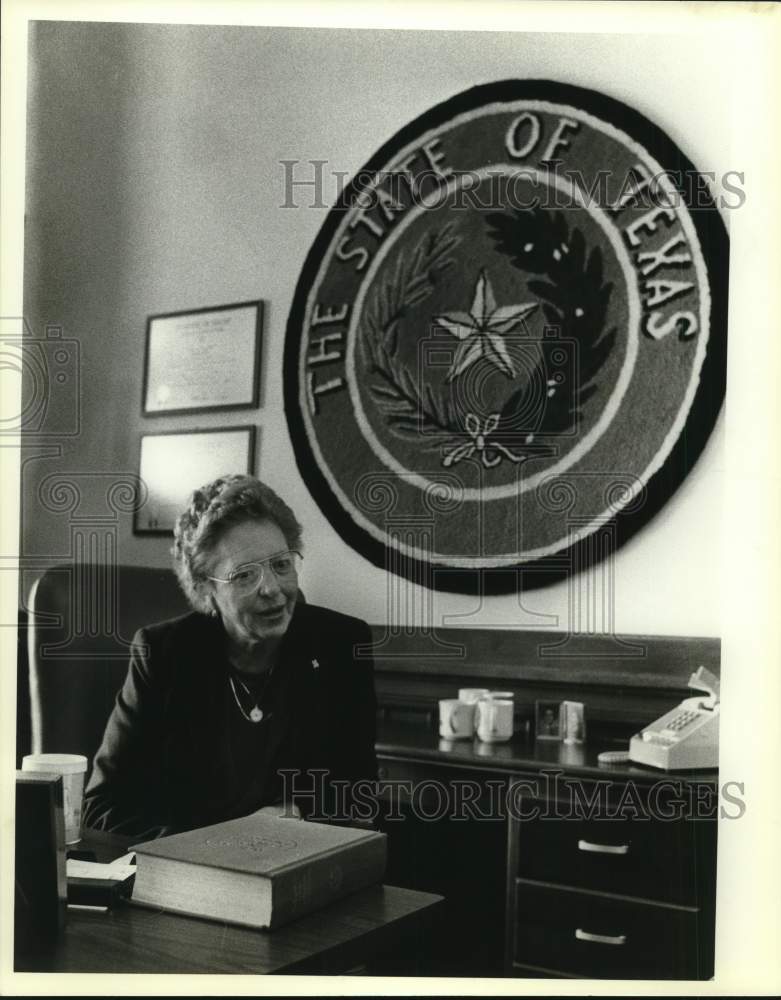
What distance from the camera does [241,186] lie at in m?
1.63

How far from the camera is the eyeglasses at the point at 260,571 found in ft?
5.31

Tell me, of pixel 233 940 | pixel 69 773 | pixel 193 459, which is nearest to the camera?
pixel 233 940

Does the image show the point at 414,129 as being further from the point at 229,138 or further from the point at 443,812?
the point at 443,812

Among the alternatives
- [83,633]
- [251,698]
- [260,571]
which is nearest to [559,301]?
[260,571]

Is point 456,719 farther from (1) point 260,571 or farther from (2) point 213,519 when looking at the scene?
(2) point 213,519

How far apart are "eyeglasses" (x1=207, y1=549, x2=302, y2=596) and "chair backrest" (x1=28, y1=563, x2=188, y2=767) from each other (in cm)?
9

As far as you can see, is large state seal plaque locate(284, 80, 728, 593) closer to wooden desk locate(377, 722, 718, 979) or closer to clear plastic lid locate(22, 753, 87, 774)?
wooden desk locate(377, 722, 718, 979)

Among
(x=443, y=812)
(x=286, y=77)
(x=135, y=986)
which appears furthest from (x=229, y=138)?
(x=135, y=986)

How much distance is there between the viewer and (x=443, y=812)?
63.7 inches

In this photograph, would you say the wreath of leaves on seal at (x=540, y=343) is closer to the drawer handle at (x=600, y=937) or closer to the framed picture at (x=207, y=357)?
the framed picture at (x=207, y=357)

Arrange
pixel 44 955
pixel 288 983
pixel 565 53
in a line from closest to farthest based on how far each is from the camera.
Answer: pixel 44 955, pixel 288 983, pixel 565 53

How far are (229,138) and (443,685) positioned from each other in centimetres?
98

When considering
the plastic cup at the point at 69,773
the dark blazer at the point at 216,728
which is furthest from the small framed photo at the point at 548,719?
the plastic cup at the point at 69,773

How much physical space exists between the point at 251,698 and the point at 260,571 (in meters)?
0.21
